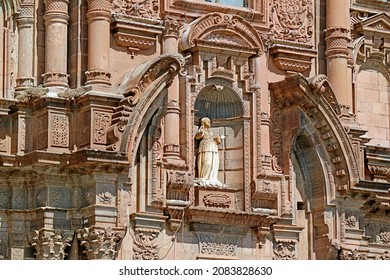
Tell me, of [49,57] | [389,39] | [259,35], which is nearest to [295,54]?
[259,35]

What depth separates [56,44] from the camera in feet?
90.5

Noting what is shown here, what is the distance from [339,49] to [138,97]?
16.0 feet

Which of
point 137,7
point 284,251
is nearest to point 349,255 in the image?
point 284,251

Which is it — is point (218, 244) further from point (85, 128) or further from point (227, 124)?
point (85, 128)

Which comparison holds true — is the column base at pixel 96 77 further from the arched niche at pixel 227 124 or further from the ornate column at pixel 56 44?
the arched niche at pixel 227 124

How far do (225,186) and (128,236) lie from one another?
2306 millimetres

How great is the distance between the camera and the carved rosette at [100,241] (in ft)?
87.5

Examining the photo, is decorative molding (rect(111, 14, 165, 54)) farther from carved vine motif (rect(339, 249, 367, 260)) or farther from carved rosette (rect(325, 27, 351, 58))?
carved vine motif (rect(339, 249, 367, 260))

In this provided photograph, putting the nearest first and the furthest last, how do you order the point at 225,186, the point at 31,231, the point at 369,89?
the point at 31,231 → the point at 225,186 → the point at 369,89

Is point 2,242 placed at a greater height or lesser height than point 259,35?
lesser

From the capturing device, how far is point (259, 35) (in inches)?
1161

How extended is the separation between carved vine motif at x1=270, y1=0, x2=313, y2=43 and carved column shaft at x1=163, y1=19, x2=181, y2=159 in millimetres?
2224

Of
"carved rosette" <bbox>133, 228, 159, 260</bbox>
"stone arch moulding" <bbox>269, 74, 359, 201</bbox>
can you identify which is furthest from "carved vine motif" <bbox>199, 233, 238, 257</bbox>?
"stone arch moulding" <bbox>269, 74, 359, 201</bbox>

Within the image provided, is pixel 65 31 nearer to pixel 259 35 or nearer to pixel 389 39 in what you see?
pixel 259 35
